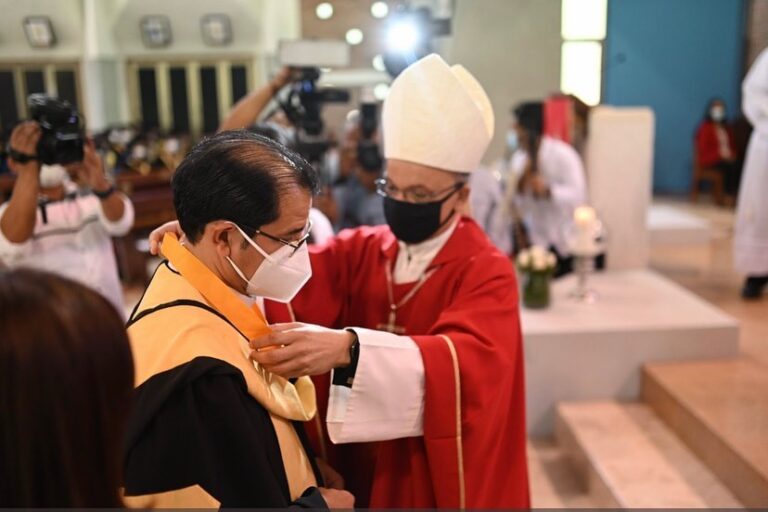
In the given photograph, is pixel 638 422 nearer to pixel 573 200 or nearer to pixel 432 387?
pixel 573 200

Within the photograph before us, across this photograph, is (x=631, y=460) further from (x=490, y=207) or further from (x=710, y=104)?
(x=710, y=104)

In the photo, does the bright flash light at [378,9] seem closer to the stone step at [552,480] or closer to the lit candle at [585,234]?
the lit candle at [585,234]

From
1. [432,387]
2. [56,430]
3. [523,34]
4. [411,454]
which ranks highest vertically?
[523,34]

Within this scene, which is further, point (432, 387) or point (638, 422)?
point (638, 422)

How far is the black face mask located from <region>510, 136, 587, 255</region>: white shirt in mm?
2899

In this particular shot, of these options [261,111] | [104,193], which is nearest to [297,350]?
[261,111]

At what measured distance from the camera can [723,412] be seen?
9.26 ft

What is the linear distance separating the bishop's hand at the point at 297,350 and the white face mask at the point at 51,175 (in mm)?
1759

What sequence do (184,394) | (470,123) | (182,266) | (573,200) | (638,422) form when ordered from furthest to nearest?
(573,200), (638,422), (470,123), (182,266), (184,394)

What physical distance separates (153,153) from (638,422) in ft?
21.7

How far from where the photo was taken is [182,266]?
3.95ft

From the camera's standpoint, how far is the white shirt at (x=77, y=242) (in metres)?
2.59

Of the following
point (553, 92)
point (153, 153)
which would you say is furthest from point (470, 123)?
point (153, 153)

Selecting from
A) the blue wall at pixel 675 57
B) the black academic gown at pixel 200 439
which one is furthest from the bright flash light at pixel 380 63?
the black academic gown at pixel 200 439
